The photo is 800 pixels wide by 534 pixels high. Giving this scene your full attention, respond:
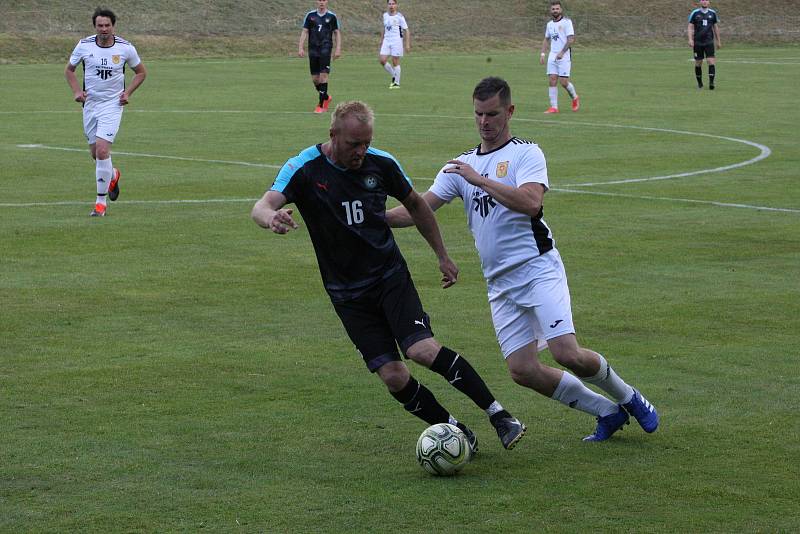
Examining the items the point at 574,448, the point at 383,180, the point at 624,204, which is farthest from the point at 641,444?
the point at 624,204

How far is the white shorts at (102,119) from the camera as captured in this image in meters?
17.3

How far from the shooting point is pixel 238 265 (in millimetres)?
13586

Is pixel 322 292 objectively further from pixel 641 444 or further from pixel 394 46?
pixel 394 46

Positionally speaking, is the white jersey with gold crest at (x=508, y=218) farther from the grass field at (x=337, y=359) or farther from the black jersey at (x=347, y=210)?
the grass field at (x=337, y=359)

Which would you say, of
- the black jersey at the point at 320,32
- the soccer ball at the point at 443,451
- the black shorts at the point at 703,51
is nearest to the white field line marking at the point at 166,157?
the black jersey at the point at 320,32

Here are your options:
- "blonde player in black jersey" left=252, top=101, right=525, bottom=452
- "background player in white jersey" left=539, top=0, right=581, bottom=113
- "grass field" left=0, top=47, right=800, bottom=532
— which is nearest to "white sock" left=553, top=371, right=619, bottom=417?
"grass field" left=0, top=47, right=800, bottom=532

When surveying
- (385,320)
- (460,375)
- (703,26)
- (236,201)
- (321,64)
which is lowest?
(460,375)

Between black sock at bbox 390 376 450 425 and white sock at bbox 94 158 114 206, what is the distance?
9.73m

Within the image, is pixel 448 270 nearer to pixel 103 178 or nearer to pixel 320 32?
pixel 103 178

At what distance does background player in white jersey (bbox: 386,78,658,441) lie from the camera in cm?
760

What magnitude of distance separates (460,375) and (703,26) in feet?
107

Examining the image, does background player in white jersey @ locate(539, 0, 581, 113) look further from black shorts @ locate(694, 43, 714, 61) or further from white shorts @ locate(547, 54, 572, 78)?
black shorts @ locate(694, 43, 714, 61)

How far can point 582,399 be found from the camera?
785 centimetres

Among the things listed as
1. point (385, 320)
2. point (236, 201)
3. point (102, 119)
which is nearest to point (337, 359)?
point (385, 320)
